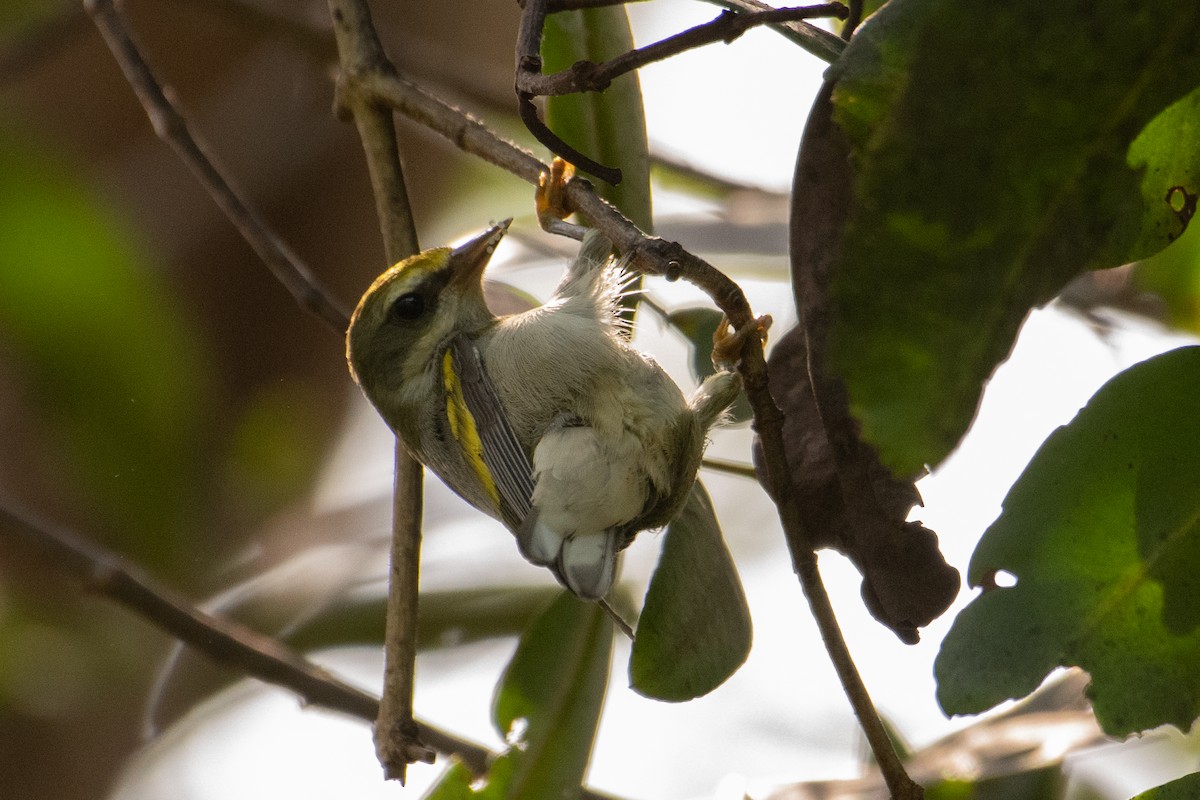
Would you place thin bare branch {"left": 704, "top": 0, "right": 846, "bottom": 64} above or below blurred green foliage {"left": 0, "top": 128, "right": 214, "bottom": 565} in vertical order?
below

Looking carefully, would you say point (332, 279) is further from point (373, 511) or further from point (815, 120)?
point (815, 120)

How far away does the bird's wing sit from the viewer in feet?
7.45

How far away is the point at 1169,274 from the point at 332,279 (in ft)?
8.55

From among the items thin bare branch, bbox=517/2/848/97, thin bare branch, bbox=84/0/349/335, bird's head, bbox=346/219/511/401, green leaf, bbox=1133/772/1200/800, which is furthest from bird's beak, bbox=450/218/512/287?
green leaf, bbox=1133/772/1200/800

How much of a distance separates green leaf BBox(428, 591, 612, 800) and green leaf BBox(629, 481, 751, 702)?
0.36 m

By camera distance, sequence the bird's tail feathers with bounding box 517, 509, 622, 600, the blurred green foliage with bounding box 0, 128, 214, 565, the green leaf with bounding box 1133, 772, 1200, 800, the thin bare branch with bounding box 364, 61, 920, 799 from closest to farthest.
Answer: the green leaf with bounding box 1133, 772, 1200, 800 < the thin bare branch with bounding box 364, 61, 920, 799 < the bird's tail feathers with bounding box 517, 509, 622, 600 < the blurred green foliage with bounding box 0, 128, 214, 565

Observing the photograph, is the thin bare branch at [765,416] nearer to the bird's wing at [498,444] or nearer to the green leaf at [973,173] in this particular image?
the green leaf at [973,173]

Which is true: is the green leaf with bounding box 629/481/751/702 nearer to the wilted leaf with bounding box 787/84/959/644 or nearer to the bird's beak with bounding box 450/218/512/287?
the wilted leaf with bounding box 787/84/959/644

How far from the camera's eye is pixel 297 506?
415 centimetres

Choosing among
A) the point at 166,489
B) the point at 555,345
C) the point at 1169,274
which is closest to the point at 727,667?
the point at 555,345

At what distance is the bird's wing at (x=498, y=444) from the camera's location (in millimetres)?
2271

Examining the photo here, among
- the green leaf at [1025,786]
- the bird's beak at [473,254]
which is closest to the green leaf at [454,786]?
the green leaf at [1025,786]

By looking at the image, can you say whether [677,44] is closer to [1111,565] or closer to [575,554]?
[1111,565]

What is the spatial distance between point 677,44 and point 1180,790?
3.11ft
